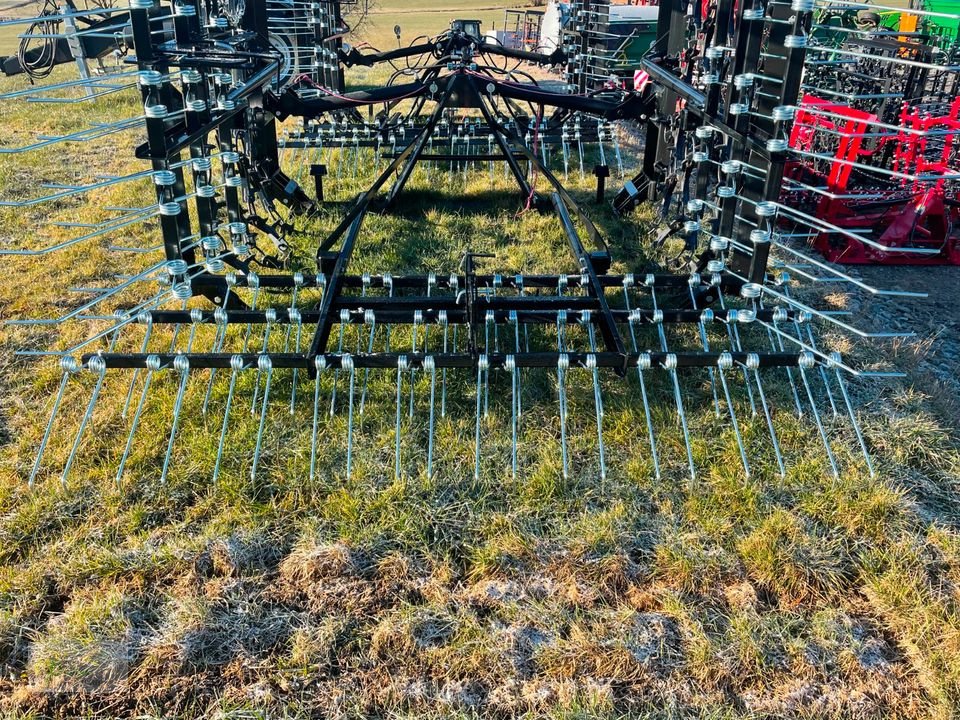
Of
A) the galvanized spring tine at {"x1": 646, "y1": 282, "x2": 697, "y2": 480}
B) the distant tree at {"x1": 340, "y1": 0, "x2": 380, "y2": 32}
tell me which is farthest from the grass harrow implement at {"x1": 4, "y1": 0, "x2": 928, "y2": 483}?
the distant tree at {"x1": 340, "y1": 0, "x2": 380, "y2": 32}

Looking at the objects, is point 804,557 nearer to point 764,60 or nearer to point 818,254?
point 764,60

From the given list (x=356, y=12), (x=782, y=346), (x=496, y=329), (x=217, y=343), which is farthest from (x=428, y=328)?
(x=356, y=12)

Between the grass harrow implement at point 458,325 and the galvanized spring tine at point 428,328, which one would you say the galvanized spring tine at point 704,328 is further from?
the galvanized spring tine at point 428,328

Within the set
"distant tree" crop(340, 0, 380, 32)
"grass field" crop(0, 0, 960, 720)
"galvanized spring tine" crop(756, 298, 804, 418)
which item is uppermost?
"distant tree" crop(340, 0, 380, 32)

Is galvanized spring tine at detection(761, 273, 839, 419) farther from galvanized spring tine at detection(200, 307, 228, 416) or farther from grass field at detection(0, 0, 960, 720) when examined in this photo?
galvanized spring tine at detection(200, 307, 228, 416)

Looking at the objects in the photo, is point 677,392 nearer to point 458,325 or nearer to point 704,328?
point 704,328

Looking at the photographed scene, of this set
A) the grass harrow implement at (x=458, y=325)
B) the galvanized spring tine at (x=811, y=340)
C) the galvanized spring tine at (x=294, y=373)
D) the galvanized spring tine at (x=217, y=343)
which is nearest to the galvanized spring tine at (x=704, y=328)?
the grass harrow implement at (x=458, y=325)
